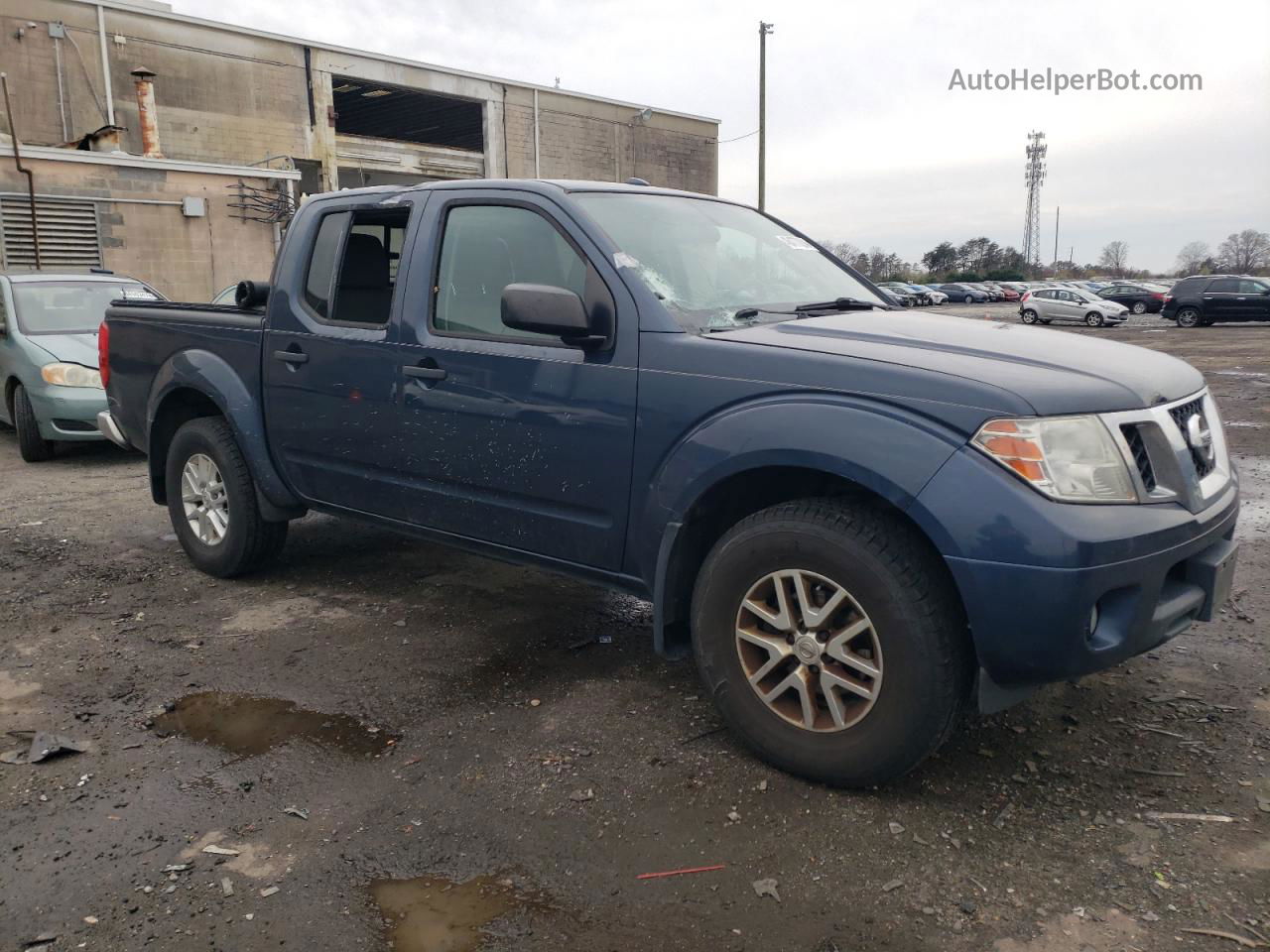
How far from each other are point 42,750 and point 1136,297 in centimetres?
4379

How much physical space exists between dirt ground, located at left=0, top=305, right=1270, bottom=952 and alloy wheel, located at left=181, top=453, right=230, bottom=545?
58 cm

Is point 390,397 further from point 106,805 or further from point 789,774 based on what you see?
point 789,774

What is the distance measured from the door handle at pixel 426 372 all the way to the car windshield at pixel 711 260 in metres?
0.84

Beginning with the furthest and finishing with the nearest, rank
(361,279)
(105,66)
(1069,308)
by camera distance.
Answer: (1069,308) < (105,66) < (361,279)

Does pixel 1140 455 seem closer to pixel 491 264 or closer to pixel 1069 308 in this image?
pixel 491 264

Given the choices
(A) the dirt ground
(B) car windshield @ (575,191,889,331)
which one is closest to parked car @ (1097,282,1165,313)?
(A) the dirt ground

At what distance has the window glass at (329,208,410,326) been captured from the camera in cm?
421

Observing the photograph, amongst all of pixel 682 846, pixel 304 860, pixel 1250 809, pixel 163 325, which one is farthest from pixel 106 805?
pixel 1250 809

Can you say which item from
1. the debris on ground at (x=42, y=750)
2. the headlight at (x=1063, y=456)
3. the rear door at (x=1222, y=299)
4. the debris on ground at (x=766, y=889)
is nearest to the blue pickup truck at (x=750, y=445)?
the headlight at (x=1063, y=456)

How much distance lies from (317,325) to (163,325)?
1.31 metres

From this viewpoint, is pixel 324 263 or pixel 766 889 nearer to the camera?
pixel 766 889

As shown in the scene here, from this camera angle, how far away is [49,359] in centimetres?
Answer: 819

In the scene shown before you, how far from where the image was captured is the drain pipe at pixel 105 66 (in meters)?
25.9

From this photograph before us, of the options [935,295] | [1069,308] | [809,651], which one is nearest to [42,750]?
[809,651]
